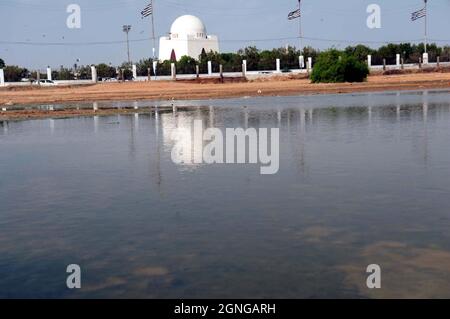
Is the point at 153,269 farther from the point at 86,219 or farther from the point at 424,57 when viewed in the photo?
the point at 424,57

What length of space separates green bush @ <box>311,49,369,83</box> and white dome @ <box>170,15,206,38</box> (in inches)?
1624

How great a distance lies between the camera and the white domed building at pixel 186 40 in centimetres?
9288

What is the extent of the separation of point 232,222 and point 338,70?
4952 cm

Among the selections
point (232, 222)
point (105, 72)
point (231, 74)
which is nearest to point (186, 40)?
point (105, 72)

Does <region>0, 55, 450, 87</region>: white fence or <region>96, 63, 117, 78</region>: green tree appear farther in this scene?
<region>96, 63, 117, 78</region>: green tree

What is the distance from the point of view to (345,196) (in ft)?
32.0

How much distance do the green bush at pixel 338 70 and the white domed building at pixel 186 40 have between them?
126ft

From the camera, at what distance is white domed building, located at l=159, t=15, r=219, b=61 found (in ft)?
305

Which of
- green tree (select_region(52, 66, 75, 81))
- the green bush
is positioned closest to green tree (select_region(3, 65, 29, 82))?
green tree (select_region(52, 66, 75, 81))

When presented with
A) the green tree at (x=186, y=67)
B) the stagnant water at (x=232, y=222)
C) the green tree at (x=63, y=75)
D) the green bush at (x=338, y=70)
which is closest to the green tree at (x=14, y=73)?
the green tree at (x=63, y=75)

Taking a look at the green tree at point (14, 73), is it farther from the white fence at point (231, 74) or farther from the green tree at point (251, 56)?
the green tree at point (251, 56)

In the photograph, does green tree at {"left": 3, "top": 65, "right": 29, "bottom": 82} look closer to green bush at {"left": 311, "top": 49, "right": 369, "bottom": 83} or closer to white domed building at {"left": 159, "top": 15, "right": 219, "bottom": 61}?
white domed building at {"left": 159, "top": 15, "right": 219, "bottom": 61}

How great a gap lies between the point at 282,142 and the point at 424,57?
68.2m
